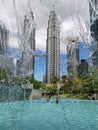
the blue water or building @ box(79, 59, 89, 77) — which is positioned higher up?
building @ box(79, 59, 89, 77)

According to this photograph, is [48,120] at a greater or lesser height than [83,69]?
lesser

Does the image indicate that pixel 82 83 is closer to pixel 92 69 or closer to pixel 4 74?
pixel 92 69

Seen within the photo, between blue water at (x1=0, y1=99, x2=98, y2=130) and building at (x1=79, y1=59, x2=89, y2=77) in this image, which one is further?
building at (x1=79, y1=59, x2=89, y2=77)

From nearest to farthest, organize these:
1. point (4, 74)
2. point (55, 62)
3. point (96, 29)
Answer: point (96, 29)
point (4, 74)
point (55, 62)

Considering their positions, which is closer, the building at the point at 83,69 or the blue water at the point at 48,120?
the blue water at the point at 48,120

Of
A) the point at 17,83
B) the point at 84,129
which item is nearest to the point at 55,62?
the point at 17,83

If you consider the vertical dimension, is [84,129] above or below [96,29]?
below

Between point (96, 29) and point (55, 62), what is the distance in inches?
2049

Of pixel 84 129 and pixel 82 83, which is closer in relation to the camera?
pixel 84 129

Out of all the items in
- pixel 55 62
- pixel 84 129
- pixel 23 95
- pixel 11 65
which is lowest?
pixel 84 129

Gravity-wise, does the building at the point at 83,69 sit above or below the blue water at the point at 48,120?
above

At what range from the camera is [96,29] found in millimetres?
41094

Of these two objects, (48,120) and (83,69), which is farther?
(83,69)

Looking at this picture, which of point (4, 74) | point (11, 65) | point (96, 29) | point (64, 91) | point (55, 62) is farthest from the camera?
point (64, 91)
